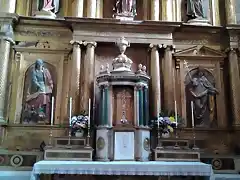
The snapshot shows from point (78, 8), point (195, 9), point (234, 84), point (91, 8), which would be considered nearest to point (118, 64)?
point (91, 8)

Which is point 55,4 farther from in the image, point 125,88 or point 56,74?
point 125,88

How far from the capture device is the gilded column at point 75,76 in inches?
335

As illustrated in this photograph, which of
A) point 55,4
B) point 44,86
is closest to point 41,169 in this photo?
point 44,86

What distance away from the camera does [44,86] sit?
8758mm

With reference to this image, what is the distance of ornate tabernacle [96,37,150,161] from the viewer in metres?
7.19

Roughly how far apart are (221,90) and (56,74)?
4.84 meters

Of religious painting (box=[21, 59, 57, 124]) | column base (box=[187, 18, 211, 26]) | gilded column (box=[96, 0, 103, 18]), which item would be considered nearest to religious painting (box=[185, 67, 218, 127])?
column base (box=[187, 18, 211, 26])

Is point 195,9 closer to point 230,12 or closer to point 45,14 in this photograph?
point 230,12

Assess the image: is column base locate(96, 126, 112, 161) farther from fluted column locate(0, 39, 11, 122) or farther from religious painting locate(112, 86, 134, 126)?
fluted column locate(0, 39, 11, 122)

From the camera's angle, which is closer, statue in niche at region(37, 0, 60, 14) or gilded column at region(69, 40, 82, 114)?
gilded column at region(69, 40, 82, 114)

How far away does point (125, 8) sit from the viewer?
378 inches

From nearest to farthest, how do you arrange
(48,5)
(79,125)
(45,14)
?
(79,125)
(45,14)
(48,5)

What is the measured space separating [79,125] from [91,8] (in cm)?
373

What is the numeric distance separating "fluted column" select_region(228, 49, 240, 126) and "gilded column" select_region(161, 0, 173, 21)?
2115mm
